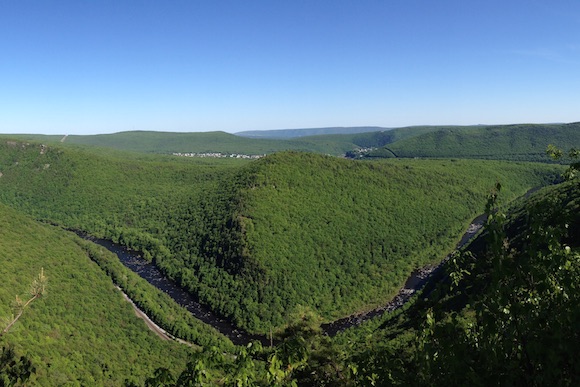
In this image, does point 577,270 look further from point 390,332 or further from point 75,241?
point 75,241

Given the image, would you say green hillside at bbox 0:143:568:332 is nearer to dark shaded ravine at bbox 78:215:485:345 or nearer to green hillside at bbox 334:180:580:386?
dark shaded ravine at bbox 78:215:485:345

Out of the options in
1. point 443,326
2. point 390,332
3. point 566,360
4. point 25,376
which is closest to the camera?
point 566,360

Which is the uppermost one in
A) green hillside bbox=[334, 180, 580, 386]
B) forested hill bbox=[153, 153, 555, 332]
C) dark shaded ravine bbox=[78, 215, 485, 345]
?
green hillside bbox=[334, 180, 580, 386]

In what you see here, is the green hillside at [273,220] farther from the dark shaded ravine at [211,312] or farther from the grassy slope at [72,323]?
the grassy slope at [72,323]

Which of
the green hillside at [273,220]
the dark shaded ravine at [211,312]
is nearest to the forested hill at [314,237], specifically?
the green hillside at [273,220]

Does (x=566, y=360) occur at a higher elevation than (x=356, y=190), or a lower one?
higher

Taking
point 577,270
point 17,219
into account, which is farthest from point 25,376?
point 17,219

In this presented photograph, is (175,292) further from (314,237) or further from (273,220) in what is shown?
(314,237)

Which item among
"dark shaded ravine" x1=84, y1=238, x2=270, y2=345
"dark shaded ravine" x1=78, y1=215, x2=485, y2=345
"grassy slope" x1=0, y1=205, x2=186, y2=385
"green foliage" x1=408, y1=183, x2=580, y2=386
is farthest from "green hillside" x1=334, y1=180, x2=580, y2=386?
"dark shaded ravine" x1=78, y1=215, x2=485, y2=345
